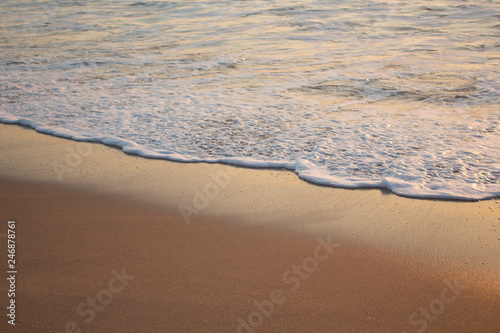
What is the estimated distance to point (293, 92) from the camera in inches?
282

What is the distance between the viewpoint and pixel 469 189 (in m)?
4.02

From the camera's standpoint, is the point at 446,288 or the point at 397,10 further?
the point at 397,10

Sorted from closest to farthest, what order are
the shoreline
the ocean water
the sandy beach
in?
the sandy beach, the shoreline, the ocean water

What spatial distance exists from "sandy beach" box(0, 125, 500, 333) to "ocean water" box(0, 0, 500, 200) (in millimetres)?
488

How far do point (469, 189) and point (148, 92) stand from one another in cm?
525

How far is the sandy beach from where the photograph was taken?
2.60m

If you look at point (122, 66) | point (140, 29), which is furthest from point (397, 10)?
point (122, 66)

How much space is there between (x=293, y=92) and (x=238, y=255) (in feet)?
14.7

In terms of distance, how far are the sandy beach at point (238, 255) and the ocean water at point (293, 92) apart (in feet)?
1.60

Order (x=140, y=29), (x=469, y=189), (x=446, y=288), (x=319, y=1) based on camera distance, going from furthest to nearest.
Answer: (x=319, y=1) < (x=140, y=29) < (x=469, y=189) < (x=446, y=288)

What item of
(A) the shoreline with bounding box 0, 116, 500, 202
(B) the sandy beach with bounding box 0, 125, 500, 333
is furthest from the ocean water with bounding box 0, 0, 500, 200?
(B) the sandy beach with bounding box 0, 125, 500, 333

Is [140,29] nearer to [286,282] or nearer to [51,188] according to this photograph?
[51,188]

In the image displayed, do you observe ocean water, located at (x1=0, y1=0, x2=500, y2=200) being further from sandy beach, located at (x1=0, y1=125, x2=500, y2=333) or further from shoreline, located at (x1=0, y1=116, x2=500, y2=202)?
sandy beach, located at (x1=0, y1=125, x2=500, y2=333)

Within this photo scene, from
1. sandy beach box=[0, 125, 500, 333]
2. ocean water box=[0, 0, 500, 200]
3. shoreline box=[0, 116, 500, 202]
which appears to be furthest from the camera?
ocean water box=[0, 0, 500, 200]
